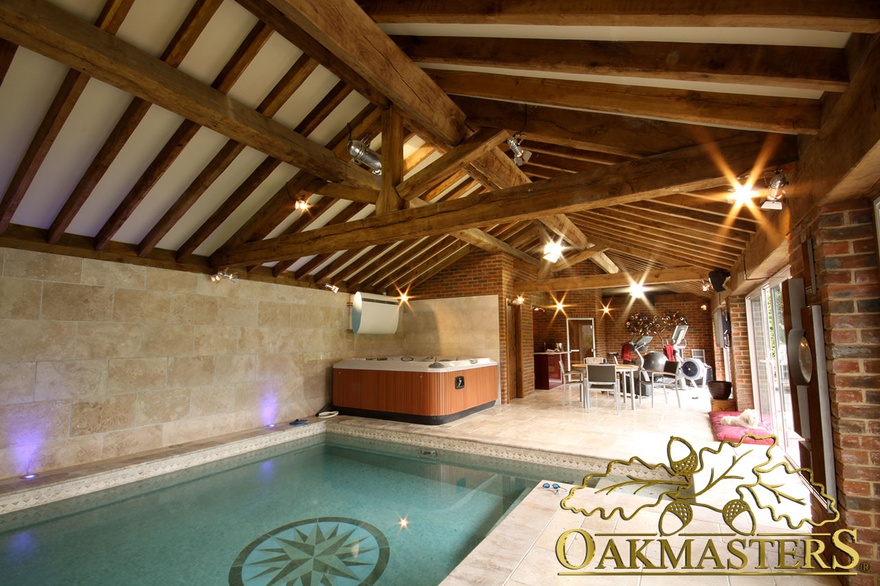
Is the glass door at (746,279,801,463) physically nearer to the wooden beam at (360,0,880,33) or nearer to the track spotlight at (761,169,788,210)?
the track spotlight at (761,169,788,210)

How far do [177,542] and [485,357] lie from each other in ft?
18.9

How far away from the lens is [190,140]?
396cm

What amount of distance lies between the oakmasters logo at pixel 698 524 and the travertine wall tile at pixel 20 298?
5.38m

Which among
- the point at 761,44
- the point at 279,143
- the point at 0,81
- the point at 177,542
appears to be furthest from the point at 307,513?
the point at 761,44

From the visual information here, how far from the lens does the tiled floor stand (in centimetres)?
231

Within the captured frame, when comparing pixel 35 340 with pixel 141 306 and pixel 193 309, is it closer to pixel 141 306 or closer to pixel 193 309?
pixel 141 306

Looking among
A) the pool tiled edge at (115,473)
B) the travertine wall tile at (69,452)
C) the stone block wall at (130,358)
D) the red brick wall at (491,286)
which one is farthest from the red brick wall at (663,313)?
the travertine wall tile at (69,452)

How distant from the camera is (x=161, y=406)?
203 inches

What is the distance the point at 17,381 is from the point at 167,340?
140cm

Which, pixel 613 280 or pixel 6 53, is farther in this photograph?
pixel 613 280

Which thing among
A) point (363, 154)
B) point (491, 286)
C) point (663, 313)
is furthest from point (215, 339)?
point (663, 313)

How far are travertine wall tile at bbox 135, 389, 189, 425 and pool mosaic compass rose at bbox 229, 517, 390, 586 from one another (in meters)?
2.86

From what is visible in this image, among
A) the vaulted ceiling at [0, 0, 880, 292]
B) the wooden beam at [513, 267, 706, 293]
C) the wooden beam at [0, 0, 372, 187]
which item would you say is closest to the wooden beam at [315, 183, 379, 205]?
the vaulted ceiling at [0, 0, 880, 292]

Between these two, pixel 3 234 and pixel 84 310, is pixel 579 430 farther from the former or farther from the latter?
pixel 3 234
